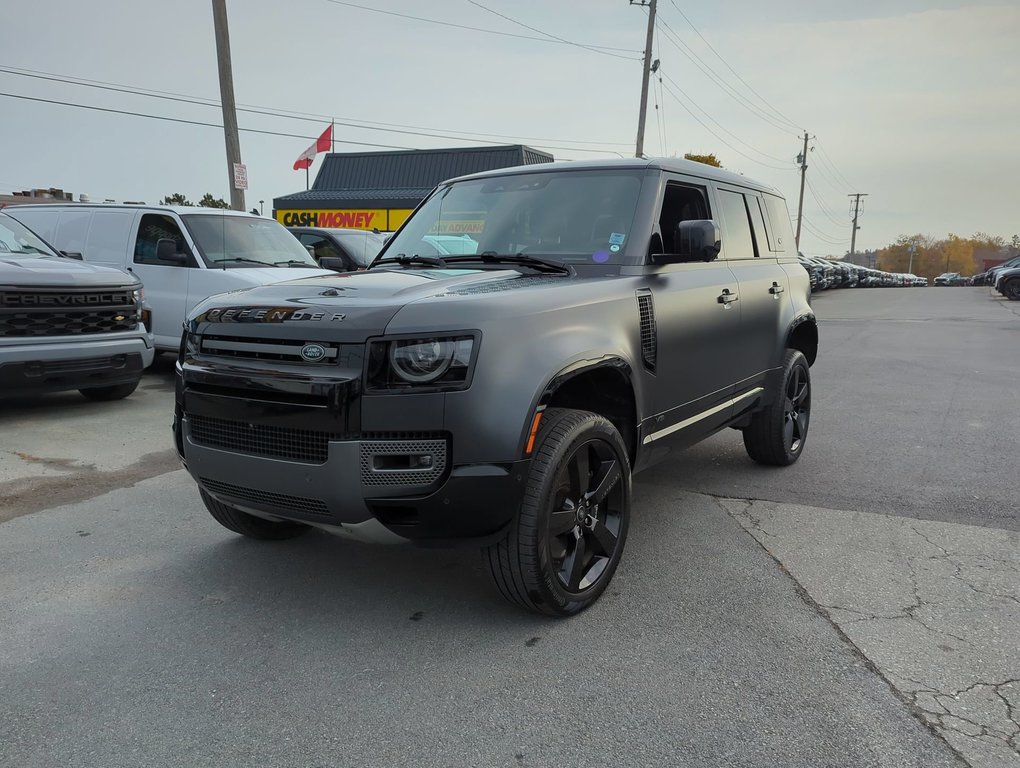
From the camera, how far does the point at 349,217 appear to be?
30938 millimetres

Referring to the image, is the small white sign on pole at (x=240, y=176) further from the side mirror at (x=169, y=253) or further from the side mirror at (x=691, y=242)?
the side mirror at (x=691, y=242)

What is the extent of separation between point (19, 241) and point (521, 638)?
7167mm

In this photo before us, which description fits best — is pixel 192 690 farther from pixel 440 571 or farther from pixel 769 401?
pixel 769 401

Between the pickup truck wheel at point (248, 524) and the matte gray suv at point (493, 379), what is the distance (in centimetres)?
1

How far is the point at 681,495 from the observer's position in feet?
16.6

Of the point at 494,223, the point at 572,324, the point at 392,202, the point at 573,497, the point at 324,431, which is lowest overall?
the point at 573,497

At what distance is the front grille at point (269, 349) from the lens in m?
2.89

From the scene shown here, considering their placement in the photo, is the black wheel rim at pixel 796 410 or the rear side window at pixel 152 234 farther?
the rear side window at pixel 152 234

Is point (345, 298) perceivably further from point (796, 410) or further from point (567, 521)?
point (796, 410)

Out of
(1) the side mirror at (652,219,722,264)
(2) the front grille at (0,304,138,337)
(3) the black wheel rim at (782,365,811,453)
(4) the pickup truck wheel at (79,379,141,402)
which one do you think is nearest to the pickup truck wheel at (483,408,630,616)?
(1) the side mirror at (652,219,722,264)

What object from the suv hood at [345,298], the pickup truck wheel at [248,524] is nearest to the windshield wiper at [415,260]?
the suv hood at [345,298]

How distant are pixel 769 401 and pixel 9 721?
4.58 meters

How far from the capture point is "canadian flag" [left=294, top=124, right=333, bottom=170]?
29.1 meters

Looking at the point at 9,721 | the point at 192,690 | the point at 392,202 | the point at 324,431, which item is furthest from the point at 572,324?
the point at 392,202
